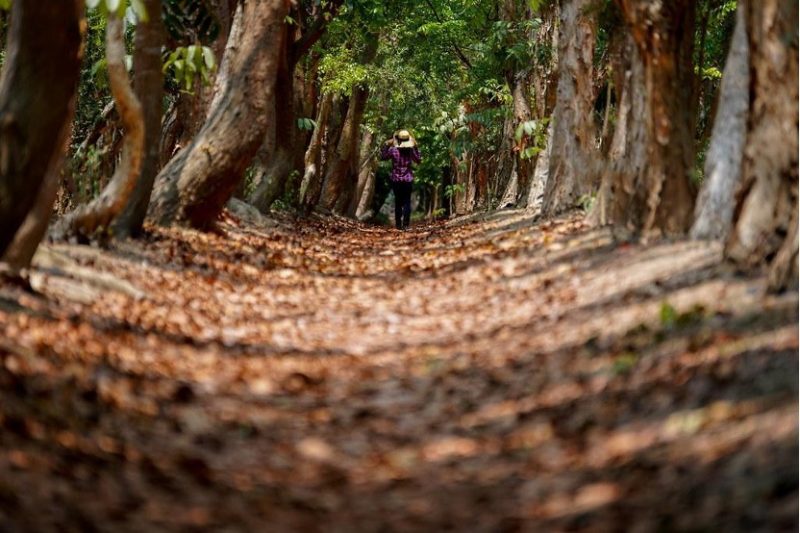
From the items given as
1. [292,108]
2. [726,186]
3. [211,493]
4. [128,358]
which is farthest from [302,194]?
[211,493]

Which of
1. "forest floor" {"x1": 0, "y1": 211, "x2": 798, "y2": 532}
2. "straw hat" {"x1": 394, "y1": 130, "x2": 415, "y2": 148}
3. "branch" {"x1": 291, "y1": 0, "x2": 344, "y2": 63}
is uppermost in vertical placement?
"branch" {"x1": 291, "y1": 0, "x2": 344, "y2": 63}

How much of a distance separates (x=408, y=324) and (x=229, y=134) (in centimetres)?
688

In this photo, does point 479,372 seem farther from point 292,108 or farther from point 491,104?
point 491,104

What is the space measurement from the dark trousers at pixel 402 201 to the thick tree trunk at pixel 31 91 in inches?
673

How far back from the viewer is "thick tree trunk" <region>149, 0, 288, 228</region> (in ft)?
49.5

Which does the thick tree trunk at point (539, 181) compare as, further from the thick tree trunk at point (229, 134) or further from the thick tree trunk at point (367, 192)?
the thick tree trunk at point (367, 192)

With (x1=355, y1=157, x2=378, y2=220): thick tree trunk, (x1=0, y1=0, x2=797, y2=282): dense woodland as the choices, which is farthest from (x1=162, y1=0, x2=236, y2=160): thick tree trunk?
(x1=355, y1=157, x2=378, y2=220): thick tree trunk

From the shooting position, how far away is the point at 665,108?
456 inches

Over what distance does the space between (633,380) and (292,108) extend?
626 inches

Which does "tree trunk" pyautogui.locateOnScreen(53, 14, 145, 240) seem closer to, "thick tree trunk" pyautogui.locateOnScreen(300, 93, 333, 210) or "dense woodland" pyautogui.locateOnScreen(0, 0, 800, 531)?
"dense woodland" pyautogui.locateOnScreen(0, 0, 800, 531)

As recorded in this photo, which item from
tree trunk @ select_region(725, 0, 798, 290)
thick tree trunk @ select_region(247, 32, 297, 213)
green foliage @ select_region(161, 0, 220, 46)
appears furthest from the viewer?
thick tree trunk @ select_region(247, 32, 297, 213)

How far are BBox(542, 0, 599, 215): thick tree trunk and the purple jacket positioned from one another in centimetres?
774

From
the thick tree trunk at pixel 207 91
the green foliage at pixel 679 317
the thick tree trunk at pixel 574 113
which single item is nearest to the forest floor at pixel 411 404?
the green foliage at pixel 679 317

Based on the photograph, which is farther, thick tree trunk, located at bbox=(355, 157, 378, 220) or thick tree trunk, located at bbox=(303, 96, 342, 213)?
thick tree trunk, located at bbox=(355, 157, 378, 220)
